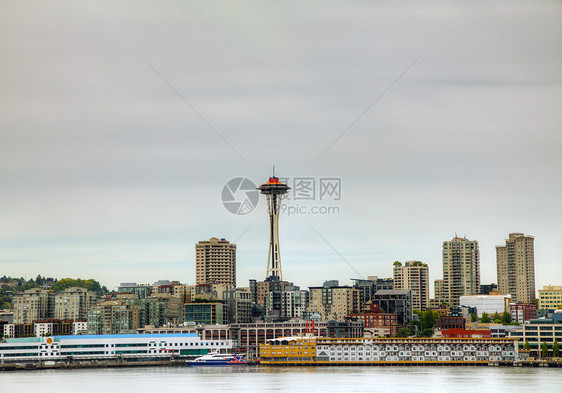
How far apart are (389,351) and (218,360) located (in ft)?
51.7

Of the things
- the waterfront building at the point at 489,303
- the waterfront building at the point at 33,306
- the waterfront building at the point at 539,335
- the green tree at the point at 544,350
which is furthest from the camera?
the waterfront building at the point at 33,306

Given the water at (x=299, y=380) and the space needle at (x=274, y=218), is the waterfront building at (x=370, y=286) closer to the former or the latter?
the space needle at (x=274, y=218)

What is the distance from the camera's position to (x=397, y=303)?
122 meters

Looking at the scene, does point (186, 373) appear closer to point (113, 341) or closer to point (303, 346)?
point (303, 346)

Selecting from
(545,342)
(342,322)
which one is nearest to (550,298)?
(342,322)

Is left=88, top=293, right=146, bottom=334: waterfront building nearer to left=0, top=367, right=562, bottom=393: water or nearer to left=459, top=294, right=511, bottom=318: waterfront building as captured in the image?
left=0, top=367, right=562, bottom=393: water

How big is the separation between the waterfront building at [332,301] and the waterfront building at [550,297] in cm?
2045

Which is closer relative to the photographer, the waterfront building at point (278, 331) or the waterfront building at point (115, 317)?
the waterfront building at point (278, 331)

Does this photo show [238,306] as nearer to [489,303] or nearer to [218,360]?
[218,360]

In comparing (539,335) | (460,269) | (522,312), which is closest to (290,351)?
(539,335)

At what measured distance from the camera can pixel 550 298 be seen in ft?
416

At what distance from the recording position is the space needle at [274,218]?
128 m

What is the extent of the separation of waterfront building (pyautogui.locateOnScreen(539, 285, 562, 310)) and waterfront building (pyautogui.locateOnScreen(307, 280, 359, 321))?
805 inches

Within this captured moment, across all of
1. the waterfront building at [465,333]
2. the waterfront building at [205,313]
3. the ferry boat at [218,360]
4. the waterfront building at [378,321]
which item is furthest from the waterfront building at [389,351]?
the waterfront building at [205,313]
